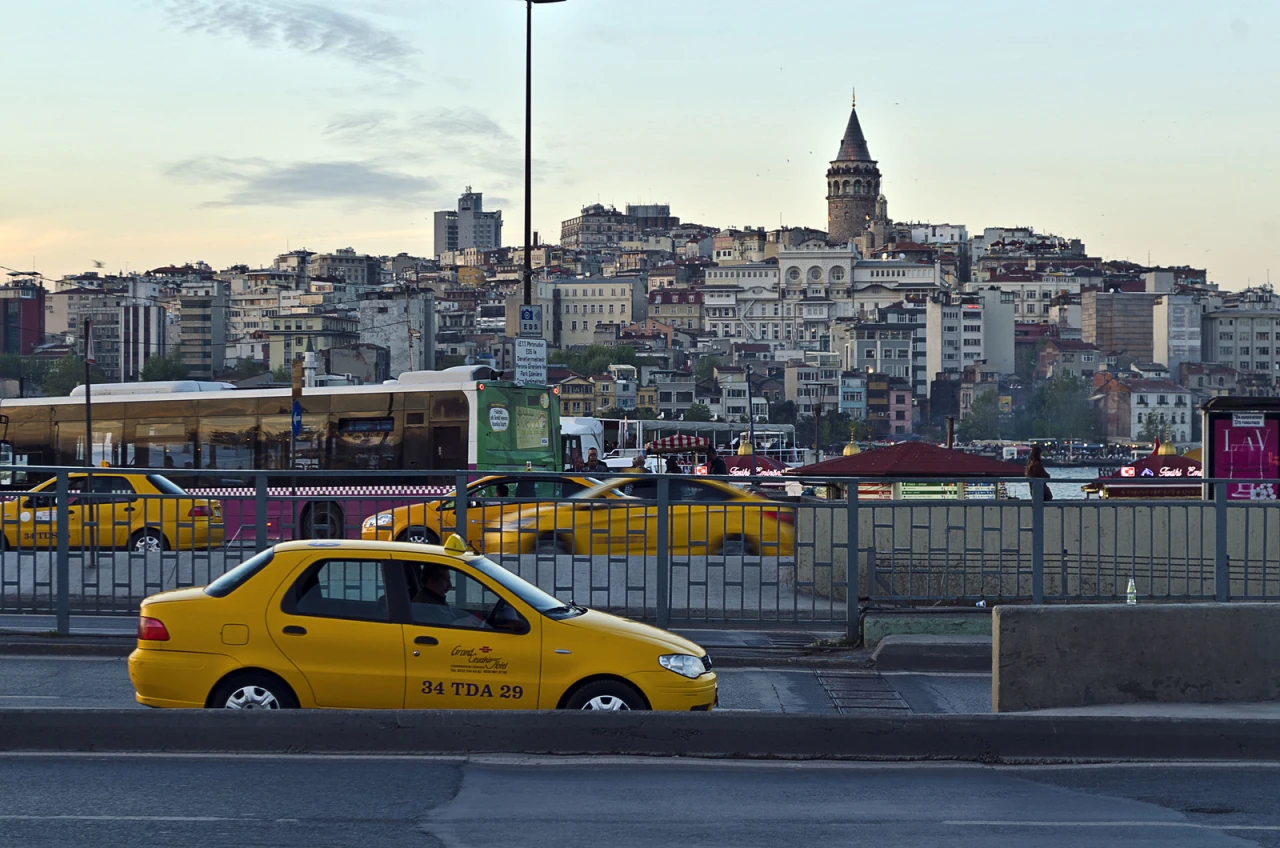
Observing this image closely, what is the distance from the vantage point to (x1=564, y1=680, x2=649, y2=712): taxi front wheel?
1018cm

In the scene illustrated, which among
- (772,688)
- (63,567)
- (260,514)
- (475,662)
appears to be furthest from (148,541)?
(772,688)

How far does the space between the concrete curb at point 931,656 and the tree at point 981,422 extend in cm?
17917

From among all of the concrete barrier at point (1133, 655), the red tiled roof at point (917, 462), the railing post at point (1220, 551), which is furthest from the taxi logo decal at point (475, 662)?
the red tiled roof at point (917, 462)

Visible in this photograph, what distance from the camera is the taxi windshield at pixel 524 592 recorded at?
407 inches

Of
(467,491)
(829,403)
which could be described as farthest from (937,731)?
(829,403)

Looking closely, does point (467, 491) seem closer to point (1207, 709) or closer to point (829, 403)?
point (1207, 709)

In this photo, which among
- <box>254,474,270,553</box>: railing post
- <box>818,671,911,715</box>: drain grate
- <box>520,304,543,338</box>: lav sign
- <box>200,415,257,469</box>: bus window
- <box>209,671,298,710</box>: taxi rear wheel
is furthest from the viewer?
<box>200,415,257,469</box>: bus window

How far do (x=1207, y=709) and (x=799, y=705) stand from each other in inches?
120

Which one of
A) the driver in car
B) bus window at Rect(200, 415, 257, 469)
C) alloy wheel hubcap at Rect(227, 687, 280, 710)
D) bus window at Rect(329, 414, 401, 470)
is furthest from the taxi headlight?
bus window at Rect(200, 415, 257, 469)

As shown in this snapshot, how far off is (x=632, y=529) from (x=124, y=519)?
4.38m

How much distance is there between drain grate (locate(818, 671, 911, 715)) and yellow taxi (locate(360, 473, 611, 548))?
2.75 metres

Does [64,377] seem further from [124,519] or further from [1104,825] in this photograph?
[1104,825]

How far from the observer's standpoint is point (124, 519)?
14.4 m

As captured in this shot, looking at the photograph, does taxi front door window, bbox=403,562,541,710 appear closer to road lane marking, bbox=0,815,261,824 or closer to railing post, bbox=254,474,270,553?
road lane marking, bbox=0,815,261,824
